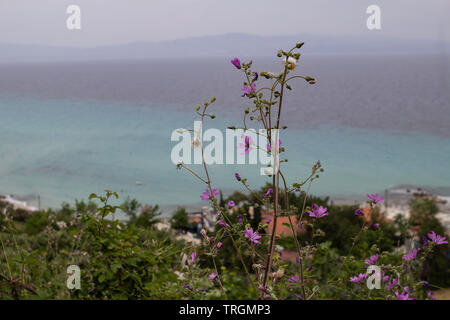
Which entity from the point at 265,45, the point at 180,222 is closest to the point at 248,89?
the point at 180,222

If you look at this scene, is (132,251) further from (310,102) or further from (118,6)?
(118,6)

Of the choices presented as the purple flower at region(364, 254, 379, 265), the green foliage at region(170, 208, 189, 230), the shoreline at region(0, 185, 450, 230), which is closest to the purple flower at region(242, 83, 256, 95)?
the purple flower at region(364, 254, 379, 265)

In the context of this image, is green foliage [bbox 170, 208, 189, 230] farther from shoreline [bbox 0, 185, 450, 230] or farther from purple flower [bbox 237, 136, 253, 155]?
purple flower [bbox 237, 136, 253, 155]

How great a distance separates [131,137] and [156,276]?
69.4 feet

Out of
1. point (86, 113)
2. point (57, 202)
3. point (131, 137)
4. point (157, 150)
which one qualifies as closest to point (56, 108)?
point (86, 113)

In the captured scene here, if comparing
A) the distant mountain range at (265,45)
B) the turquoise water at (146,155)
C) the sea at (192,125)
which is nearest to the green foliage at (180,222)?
the sea at (192,125)

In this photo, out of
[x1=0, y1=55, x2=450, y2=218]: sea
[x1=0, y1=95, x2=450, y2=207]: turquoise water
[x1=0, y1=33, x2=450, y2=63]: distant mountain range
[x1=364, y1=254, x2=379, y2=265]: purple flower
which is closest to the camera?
[x1=364, y1=254, x2=379, y2=265]: purple flower

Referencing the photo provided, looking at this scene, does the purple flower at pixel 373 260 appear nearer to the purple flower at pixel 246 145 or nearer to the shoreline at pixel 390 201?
the purple flower at pixel 246 145

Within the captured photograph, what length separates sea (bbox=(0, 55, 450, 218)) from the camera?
14.1 m

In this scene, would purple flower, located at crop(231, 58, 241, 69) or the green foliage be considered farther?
the green foliage

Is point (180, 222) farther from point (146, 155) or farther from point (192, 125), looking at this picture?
point (146, 155)

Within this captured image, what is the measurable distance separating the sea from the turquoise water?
0.08m

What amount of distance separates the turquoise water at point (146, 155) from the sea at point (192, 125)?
0.08m

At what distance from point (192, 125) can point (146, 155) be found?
6.03 metres
